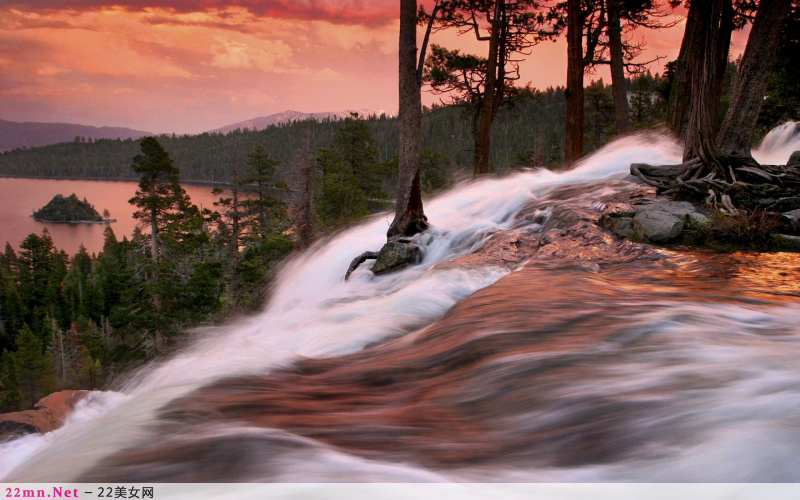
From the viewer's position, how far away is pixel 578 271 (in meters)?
6.08

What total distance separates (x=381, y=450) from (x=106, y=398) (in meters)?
5.74

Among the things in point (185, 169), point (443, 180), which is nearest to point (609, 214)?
point (443, 180)

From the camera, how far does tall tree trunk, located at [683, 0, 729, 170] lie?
27.2ft

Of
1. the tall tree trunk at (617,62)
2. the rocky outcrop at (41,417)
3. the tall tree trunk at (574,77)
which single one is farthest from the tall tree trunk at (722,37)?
the rocky outcrop at (41,417)

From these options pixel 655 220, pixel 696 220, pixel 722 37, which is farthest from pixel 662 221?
pixel 722 37

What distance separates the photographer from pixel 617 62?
56.0ft

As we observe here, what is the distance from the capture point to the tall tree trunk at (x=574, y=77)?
14.8m

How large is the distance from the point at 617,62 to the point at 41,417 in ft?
61.5

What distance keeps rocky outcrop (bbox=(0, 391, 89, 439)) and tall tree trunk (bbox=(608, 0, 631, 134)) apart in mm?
18044

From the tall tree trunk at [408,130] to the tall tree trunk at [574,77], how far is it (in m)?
7.13

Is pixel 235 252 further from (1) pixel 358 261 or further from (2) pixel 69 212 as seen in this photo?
(2) pixel 69 212

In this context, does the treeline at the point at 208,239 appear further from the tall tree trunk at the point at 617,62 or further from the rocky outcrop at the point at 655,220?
the rocky outcrop at the point at 655,220

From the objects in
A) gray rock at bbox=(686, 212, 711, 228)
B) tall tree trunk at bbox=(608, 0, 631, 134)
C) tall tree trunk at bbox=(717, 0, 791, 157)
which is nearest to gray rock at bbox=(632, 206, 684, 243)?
gray rock at bbox=(686, 212, 711, 228)

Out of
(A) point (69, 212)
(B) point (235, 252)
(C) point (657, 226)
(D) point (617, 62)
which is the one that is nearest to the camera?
(C) point (657, 226)
